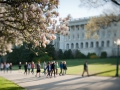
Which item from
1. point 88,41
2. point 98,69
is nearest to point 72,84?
point 98,69

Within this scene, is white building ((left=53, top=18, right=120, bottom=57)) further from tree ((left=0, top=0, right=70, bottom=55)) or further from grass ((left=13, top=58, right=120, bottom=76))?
tree ((left=0, top=0, right=70, bottom=55))

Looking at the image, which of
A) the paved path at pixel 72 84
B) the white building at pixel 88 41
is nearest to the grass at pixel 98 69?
the paved path at pixel 72 84

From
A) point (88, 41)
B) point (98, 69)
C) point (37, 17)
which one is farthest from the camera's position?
point (88, 41)

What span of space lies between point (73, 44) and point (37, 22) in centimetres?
9844

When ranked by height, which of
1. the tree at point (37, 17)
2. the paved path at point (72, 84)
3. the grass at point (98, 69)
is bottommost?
the grass at point (98, 69)

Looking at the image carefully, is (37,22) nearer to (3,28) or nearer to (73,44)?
(3,28)

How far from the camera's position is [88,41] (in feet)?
338

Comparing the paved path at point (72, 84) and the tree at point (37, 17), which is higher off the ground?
the tree at point (37, 17)

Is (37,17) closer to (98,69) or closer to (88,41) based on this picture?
(98,69)

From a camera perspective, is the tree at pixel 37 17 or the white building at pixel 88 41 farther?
the white building at pixel 88 41

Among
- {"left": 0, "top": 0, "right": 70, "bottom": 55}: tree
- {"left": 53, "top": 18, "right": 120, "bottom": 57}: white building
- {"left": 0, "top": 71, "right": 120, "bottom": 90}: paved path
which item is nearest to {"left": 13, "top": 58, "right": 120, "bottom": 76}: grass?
{"left": 0, "top": 71, "right": 120, "bottom": 90}: paved path

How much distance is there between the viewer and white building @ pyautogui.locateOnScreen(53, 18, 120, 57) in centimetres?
8769

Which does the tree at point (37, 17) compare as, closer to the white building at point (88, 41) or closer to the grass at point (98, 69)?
the grass at point (98, 69)

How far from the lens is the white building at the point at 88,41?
8769cm
